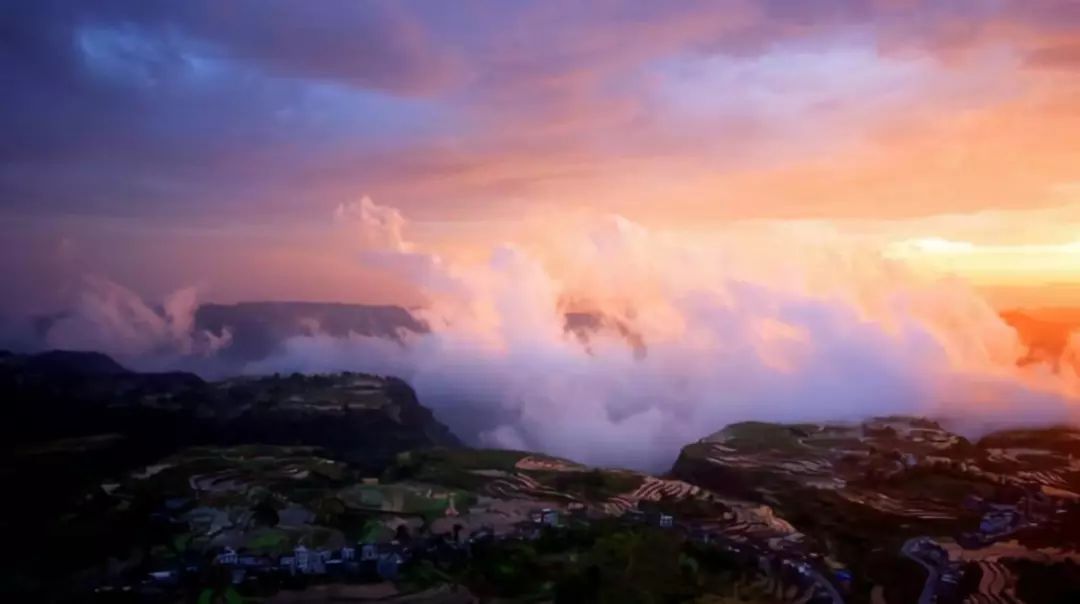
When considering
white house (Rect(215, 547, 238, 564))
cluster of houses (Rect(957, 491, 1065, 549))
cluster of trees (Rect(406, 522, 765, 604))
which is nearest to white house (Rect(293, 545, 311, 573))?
white house (Rect(215, 547, 238, 564))

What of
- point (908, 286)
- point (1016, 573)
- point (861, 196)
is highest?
point (861, 196)

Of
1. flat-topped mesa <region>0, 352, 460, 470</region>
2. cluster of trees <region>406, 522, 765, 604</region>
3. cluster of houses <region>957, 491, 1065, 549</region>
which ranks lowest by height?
cluster of trees <region>406, 522, 765, 604</region>

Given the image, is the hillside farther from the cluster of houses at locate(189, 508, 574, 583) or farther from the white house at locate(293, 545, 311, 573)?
the white house at locate(293, 545, 311, 573)

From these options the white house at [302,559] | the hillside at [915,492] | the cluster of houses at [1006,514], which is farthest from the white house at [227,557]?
the cluster of houses at [1006,514]

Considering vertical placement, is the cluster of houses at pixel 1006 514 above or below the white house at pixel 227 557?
above

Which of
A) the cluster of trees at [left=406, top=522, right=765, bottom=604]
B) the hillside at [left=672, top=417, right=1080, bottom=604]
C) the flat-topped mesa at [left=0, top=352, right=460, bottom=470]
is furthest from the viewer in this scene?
the flat-topped mesa at [left=0, top=352, right=460, bottom=470]

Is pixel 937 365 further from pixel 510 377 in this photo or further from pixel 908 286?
pixel 510 377

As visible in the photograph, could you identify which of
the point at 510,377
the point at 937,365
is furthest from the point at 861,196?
the point at 510,377

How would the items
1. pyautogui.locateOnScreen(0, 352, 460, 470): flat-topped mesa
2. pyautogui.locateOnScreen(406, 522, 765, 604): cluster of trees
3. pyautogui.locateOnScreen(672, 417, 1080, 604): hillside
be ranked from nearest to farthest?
pyautogui.locateOnScreen(406, 522, 765, 604): cluster of trees
pyautogui.locateOnScreen(672, 417, 1080, 604): hillside
pyautogui.locateOnScreen(0, 352, 460, 470): flat-topped mesa

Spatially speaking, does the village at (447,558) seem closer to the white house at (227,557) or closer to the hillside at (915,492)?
the white house at (227,557)

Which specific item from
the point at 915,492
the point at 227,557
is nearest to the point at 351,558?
the point at 227,557

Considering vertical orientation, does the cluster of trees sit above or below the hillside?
below
